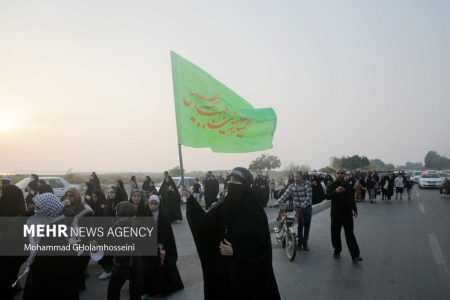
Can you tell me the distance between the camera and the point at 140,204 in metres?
6.02

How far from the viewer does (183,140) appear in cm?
439

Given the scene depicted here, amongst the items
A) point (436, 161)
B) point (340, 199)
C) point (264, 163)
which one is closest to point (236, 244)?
point (340, 199)

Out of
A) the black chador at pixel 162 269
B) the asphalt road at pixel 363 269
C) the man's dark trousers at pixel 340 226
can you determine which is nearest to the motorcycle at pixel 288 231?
the asphalt road at pixel 363 269

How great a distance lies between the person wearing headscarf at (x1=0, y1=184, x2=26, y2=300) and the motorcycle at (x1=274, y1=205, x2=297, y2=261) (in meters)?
4.92

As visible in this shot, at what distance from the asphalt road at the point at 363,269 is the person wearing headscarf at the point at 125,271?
3.32ft

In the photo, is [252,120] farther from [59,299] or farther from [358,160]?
[358,160]

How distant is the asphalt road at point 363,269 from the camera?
6051 millimetres

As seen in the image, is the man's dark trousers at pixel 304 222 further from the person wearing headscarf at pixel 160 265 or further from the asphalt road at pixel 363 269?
the person wearing headscarf at pixel 160 265

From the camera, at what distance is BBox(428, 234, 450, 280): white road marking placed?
7.06 metres

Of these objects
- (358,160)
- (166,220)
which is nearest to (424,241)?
(166,220)

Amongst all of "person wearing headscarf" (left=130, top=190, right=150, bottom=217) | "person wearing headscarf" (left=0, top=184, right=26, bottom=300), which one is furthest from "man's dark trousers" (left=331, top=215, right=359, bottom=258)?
"person wearing headscarf" (left=0, top=184, right=26, bottom=300)

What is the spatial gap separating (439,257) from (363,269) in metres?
2.03

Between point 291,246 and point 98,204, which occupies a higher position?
point 98,204

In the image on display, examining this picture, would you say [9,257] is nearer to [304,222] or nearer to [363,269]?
[363,269]
